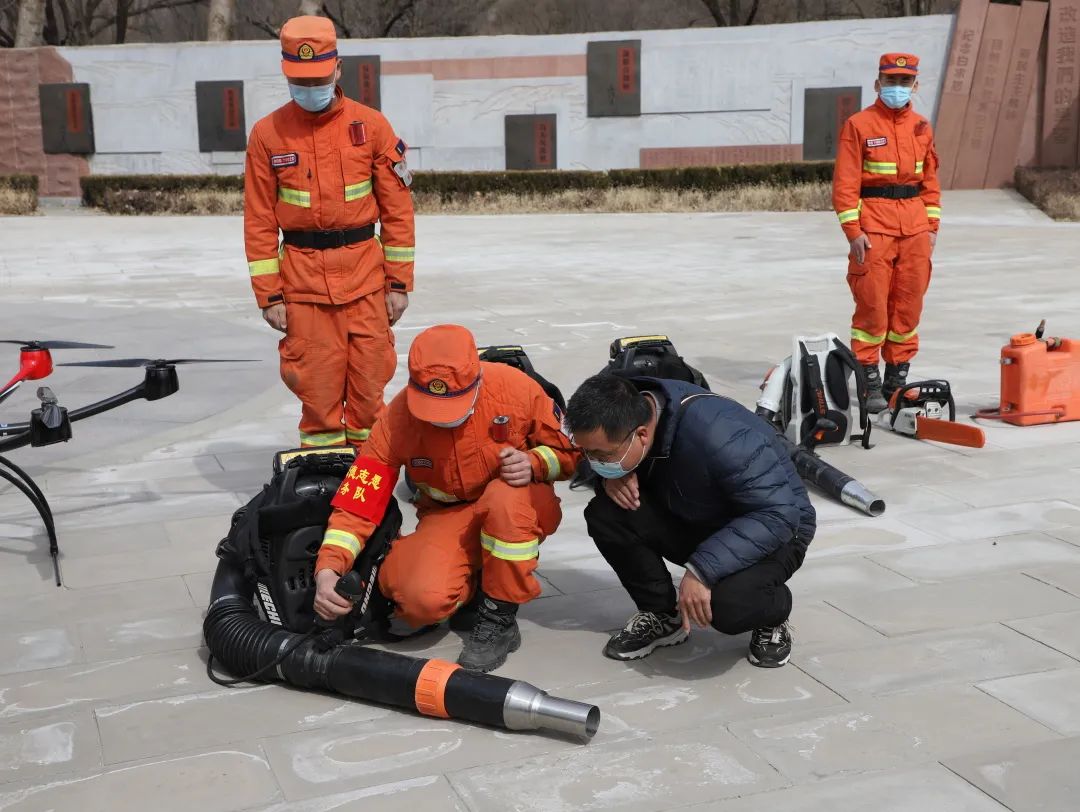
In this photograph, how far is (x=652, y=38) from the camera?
25469 mm

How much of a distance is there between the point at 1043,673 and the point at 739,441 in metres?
1.17

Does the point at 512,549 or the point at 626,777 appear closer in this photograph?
the point at 626,777

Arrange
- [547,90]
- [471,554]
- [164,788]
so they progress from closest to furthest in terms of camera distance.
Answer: [164,788] → [471,554] → [547,90]

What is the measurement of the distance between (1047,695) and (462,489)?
1.88m

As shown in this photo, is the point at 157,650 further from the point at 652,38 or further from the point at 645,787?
the point at 652,38

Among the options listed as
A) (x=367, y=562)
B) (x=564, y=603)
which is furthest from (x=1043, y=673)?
(x=367, y=562)

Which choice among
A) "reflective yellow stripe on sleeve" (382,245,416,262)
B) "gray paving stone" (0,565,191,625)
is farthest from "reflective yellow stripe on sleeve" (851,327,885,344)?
"gray paving stone" (0,565,191,625)

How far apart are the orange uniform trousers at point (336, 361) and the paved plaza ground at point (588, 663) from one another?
2.20 ft

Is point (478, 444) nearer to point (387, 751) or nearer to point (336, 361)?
point (387, 751)

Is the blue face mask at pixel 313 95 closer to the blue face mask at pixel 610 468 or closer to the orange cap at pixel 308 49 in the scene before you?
the orange cap at pixel 308 49

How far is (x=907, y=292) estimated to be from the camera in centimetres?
751

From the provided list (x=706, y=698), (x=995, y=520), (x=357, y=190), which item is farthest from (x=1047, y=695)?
(x=357, y=190)

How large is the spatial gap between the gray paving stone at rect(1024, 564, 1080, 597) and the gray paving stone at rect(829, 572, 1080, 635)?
43 millimetres

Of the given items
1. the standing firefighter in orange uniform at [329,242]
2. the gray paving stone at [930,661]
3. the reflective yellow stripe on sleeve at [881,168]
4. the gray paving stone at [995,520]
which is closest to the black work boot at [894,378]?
the reflective yellow stripe on sleeve at [881,168]
